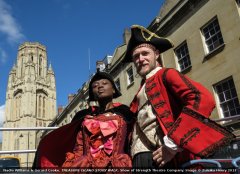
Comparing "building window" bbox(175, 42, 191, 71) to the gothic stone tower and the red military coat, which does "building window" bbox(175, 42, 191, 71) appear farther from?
the gothic stone tower

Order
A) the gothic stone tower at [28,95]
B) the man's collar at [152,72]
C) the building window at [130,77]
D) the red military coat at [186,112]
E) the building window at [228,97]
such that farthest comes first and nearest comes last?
the gothic stone tower at [28,95]
the building window at [130,77]
the building window at [228,97]
the man's collar at [152,72]
the red military coat at [186,112]

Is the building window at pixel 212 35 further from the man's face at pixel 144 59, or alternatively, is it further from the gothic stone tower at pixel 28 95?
the gothic stone tower at pixel 28 95

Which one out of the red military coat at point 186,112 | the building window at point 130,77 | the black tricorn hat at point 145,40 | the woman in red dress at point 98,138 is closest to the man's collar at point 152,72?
the red military coat at point 186,112

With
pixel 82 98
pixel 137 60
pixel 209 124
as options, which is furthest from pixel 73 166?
pixel 82 98

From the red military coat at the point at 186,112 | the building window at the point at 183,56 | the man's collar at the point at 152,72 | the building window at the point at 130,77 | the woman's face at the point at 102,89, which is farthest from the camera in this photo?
the building window at the point at 130,77

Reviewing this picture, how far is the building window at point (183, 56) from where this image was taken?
15406mm

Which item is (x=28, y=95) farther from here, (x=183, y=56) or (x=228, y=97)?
(x=228, y=97)

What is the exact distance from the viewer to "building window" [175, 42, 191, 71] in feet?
50.5

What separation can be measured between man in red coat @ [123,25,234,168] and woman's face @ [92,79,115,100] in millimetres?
639

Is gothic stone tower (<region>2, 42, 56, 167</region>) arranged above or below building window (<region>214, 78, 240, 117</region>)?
above

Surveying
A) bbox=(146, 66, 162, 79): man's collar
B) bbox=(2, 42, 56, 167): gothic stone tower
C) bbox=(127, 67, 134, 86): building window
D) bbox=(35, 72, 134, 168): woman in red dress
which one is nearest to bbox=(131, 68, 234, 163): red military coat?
bbox=(146, 66, 162, 79): man's collar

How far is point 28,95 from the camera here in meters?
77.7

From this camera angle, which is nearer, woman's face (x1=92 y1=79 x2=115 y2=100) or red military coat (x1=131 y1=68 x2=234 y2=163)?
red military coat (x1=131 y1=68 x2=234 y2=163)

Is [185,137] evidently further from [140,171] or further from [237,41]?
[237,41]
